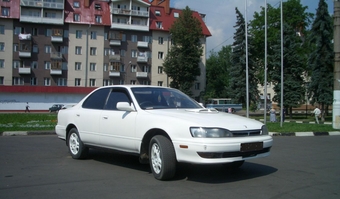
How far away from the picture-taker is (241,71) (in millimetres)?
44094

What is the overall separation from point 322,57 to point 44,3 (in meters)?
42.2

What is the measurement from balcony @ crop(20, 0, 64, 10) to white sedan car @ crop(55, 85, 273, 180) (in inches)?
2087

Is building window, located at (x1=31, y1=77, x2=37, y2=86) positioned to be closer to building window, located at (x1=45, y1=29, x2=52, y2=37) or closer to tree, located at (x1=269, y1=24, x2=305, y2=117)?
building window, located at (x1=45, y1=29, x2=52, y2=37)

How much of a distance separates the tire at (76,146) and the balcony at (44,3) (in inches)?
2093

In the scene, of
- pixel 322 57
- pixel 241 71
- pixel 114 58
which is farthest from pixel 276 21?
pixel 114 58

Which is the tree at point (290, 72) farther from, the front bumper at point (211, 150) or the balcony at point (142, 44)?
the front bumper at point (211, 150)

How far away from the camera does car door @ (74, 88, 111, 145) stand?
7.47 meters

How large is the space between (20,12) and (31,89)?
12.1m

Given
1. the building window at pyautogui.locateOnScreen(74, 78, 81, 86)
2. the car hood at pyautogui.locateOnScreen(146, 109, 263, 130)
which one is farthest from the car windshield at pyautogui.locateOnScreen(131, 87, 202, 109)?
the building window at pyautogui.locateOnScreen(74, 78, 81, 86)

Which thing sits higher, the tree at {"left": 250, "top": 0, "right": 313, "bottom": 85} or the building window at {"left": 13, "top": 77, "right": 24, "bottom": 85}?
the tree at {"left": 250, "top": 0, "right": 313, "bottom": 85}

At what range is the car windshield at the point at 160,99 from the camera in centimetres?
684

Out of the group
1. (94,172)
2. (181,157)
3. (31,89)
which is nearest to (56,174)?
(94,172)

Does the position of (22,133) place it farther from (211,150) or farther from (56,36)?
(56,36)

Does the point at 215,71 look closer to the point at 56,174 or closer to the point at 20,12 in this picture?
the point at 20,12
